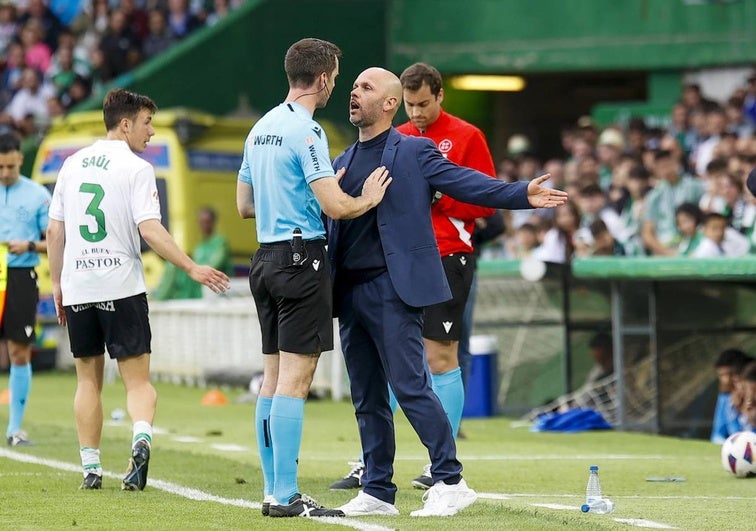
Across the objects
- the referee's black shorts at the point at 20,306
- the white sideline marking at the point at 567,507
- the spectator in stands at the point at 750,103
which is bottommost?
the white sideline marking at the point at 567,507

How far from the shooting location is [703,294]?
47.6ft

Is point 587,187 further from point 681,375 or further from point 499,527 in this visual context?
point 499,527

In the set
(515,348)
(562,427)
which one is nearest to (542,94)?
(515,348)

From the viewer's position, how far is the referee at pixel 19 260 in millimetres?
12445

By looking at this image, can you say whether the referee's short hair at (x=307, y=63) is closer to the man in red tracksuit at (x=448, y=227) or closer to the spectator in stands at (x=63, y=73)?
the man in red tracksuit at (x=448, y=227)

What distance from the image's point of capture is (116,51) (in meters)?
27.1

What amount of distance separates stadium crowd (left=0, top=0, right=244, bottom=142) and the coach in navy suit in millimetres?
18482

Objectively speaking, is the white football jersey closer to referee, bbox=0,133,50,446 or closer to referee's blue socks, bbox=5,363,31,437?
referee, bbox=0,133,50,446

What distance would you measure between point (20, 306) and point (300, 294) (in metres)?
5.02

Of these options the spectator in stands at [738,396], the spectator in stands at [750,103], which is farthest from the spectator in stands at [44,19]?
the spectator in stands at [738,396]

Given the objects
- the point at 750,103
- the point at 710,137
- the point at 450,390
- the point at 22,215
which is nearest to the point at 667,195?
the point at 710,137

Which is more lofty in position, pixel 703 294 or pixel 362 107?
pixel 362 107

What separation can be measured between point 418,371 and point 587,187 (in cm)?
969

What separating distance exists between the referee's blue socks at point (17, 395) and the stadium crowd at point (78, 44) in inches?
553
